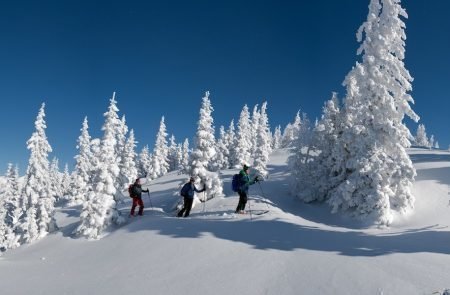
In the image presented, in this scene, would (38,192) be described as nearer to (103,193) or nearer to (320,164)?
(103,193)

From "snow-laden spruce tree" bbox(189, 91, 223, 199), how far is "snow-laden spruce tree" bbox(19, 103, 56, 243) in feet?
33.5

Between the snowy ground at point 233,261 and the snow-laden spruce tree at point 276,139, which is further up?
the snow-laden spruce tree at point 276,139

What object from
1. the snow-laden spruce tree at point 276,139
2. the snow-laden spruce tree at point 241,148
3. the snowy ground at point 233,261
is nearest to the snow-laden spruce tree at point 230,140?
the snow-laden spruce tree at point 241,148

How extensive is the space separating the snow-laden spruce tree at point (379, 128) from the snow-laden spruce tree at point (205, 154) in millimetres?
8174

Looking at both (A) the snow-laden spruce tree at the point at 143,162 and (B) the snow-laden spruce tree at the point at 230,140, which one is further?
(A) the snow-laden spruce tree at the point at 143,162

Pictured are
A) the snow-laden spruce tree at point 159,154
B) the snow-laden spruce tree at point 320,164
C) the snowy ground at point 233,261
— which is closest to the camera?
the snowy ground at point 233,261

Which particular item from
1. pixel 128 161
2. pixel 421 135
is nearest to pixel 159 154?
pixel 128 161

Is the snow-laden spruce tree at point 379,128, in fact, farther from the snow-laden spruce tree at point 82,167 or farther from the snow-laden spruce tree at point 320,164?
the snow-laden spruce tree at point 82,167

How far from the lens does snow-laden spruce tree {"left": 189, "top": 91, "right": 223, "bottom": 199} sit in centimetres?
2596

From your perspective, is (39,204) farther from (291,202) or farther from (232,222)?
(291,202)

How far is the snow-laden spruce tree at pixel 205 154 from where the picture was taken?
85.2ft

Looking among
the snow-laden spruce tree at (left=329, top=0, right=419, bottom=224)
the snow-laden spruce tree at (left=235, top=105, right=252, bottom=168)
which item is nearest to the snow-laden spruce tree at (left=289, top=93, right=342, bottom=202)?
the snow-laden spruce tree at (left=329, top=0, right=419, bottom=224)

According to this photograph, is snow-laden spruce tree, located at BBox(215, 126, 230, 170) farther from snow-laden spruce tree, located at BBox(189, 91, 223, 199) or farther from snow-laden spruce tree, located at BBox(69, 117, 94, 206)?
snow-laden spruce tree, located at BBox(189, 91, 223, 199)

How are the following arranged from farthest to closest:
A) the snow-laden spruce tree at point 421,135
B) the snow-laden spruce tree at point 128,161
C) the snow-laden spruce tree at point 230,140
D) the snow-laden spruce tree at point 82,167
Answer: the snow-laden spruce tree at point 421,135
the snow-laden spruce tree at point 230,140
the snow-laden spruce tree at point 128,161
the snow-laden spruce tree at point 82,167
